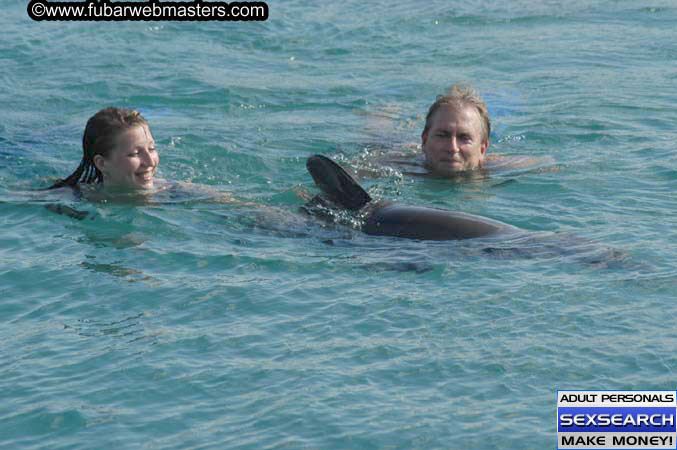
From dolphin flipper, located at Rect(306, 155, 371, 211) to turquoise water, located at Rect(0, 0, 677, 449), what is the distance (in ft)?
0.81

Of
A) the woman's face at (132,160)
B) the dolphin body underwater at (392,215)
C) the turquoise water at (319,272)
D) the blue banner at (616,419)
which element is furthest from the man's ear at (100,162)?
the blue banner at (616,419)

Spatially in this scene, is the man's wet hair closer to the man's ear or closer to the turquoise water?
the turquoise water

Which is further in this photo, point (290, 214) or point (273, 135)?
point (273, 135)

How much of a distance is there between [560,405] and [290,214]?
350cm

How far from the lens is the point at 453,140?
984 cm

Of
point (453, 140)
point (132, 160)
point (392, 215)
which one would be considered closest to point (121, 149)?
point (132, 160)

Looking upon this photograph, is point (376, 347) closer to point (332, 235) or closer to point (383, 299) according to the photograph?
point (383, 299)

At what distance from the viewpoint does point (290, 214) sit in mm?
8508

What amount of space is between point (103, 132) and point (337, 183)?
7.05ft

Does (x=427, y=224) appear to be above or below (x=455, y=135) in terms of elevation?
below

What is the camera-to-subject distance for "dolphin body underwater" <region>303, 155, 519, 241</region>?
7711 millimetres

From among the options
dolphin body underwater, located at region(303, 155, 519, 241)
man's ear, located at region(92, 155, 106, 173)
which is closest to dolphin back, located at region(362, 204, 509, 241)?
dolphin body underwater, located at region(303, 155, 519, 241)

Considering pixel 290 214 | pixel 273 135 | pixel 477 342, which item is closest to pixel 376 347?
pixel 477 342

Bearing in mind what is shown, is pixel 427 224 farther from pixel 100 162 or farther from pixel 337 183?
pixel 100 162
